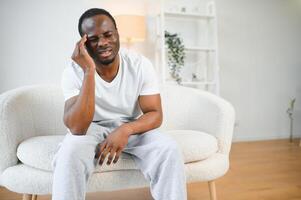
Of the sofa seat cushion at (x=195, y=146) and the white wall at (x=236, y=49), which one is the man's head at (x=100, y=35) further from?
the white wall at (x=236, y=49)

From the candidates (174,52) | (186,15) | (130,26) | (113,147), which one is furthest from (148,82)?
(186,15)

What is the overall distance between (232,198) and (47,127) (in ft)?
3.40

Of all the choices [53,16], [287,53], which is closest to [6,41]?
[53,16]

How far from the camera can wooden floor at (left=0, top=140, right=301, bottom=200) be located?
1.58 meters

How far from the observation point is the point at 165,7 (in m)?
3.07

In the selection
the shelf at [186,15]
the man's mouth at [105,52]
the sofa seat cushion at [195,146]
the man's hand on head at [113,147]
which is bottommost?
the sofa seat cushion at [195,146]

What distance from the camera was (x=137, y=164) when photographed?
1.06 metres

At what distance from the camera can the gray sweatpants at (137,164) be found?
892 millimetres

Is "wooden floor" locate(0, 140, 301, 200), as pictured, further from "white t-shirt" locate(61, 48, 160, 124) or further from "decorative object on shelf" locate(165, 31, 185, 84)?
"decorative object on shelf" locate(165, 31, 185, 84)

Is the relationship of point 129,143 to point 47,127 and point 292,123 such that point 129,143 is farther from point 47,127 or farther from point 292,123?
point 292,123

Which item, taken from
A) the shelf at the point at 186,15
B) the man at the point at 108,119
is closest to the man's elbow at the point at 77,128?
the man at the point at 108,119

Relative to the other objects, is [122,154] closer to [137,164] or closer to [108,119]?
[137,164]

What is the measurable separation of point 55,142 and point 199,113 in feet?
2.32

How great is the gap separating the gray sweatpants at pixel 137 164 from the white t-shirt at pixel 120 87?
15cm
